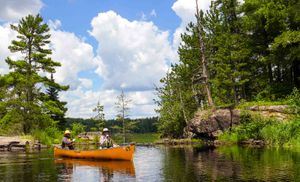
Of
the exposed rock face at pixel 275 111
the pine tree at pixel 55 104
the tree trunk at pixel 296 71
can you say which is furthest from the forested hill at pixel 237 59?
the pine tree at pixel 55 104

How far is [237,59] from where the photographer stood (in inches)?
1730

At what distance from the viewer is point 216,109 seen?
142ft

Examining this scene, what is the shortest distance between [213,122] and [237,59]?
701cm

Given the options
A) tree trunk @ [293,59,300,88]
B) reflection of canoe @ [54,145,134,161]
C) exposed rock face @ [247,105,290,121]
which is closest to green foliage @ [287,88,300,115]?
exposed rock face @ [247,105,290,121]

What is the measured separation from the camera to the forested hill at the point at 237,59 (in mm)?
41750

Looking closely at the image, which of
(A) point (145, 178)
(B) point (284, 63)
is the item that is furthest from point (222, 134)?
(A) point (145, 178)

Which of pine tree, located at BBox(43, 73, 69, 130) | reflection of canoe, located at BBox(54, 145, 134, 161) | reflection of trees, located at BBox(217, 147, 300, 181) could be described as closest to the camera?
reflection of trees, located at BBox(217, 147, 300, 181)

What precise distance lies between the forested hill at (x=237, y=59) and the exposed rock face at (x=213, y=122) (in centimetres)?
168

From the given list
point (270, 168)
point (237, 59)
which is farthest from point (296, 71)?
point (270, 168)

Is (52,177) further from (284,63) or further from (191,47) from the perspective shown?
(191,47)

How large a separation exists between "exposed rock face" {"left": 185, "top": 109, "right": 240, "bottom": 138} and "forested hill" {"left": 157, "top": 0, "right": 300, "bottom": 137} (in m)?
1.68

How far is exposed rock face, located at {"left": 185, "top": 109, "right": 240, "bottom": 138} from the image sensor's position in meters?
41.2

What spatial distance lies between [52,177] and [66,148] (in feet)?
42.4

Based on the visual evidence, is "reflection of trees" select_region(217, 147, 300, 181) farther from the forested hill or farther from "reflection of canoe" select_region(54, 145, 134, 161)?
the forested hill
